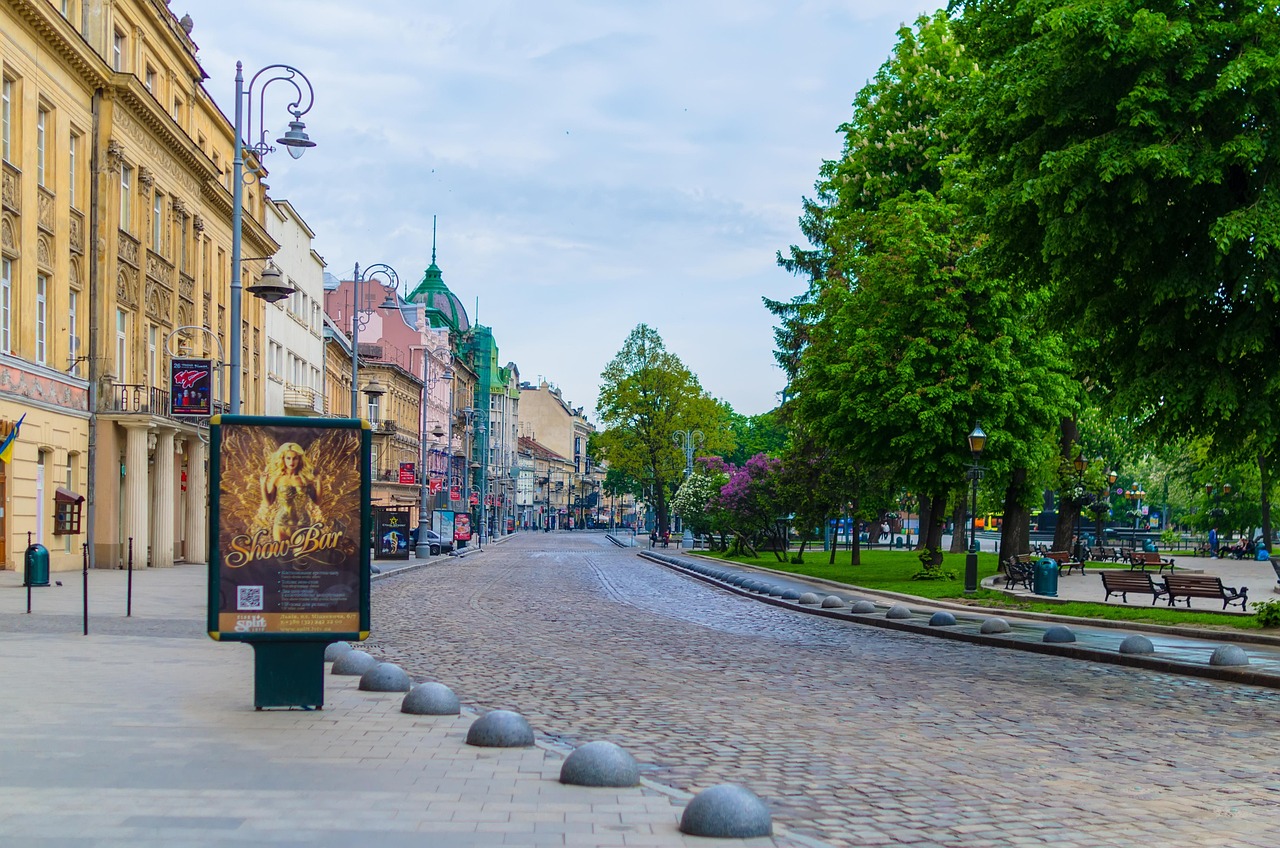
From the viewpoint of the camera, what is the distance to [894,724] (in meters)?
11.9

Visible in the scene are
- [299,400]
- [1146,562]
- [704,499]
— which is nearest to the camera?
[1146,562]

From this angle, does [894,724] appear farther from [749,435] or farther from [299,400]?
[749,435]

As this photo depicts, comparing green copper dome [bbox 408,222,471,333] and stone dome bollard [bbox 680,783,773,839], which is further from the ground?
green copper dome [bbox 408,222,471,333]

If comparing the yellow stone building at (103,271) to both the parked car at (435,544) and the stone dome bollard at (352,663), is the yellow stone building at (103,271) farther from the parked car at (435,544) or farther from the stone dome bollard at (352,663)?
the stone dome bollard at (352,663)

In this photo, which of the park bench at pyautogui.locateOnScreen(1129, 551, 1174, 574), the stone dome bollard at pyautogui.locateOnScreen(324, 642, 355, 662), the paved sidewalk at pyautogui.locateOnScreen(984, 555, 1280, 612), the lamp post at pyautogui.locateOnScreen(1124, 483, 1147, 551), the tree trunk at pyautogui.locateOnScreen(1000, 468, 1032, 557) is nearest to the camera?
the stone dome bollard at pyautogui.locateOnScreen(324, 642, 355, 662)

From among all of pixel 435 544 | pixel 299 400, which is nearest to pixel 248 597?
pixel 299 400

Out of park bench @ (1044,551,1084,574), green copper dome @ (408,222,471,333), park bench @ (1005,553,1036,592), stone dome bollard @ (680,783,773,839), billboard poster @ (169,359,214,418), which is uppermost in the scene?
green copper dome @ (408,222,471,333)

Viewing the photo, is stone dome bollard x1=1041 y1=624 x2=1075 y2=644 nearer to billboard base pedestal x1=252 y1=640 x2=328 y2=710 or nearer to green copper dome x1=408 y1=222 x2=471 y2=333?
billboard base pedestal x1=252 y1=640 x2=328 y2=710

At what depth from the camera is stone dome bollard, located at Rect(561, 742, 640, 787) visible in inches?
324

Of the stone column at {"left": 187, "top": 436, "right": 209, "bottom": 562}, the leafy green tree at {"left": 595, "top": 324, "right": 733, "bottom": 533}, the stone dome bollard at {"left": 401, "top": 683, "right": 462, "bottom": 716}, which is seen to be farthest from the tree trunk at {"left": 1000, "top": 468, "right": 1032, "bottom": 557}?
the leafy green tree at {"left": 595, "top": 324, "right": 733, "bottom": 533}

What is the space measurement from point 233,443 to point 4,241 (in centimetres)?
2416

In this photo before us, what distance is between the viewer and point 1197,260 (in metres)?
18.4

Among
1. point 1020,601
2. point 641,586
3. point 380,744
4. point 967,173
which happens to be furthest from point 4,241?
point 380,744

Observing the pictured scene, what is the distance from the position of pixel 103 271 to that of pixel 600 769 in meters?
33.9
